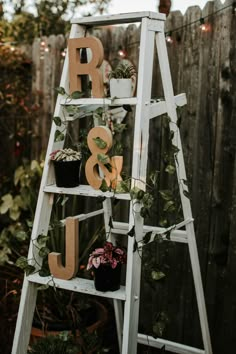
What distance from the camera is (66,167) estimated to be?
6.96 ft

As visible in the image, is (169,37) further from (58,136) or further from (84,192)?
(84,192)

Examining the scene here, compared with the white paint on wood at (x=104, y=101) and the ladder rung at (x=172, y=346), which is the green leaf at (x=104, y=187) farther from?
the ladder rung at (x=172, y=346)

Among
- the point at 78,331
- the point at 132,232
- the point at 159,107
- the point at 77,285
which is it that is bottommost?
the point at 78,331

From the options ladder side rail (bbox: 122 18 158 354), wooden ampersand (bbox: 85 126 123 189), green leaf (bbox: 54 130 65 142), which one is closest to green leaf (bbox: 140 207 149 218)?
ladder side rail (bbox: 122 18 158 354)

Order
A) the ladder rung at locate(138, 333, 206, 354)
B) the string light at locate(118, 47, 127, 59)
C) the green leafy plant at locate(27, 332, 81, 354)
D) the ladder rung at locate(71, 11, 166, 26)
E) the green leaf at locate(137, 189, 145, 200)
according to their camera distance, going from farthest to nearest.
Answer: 1. the string light at locate(118, 47, 127, 59)
2. the ladder rung at locate(138, 333, 206, 354)
3. the green leafy plant at locate(27, 332, 81, 354)
4. the ladder rung at locate(71, 11, 166, 26)
5. the green leaf at locate(137, 189, 145, 200)

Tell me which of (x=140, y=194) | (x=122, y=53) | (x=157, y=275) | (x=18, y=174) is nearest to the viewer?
(x=140, y=194)

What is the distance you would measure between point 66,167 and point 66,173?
28 millimetres

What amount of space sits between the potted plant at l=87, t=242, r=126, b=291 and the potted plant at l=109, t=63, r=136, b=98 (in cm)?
66

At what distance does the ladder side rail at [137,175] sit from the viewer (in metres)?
1.94

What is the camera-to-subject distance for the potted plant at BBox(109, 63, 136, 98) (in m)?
2.13

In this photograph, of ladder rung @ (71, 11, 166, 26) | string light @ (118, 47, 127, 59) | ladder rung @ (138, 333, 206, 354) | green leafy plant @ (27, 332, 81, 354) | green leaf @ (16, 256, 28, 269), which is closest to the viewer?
ladder rung @ (71, 11, 166, 26)

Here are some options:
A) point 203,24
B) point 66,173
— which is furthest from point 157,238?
point 203,24

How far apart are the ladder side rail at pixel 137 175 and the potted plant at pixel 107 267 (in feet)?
0.35

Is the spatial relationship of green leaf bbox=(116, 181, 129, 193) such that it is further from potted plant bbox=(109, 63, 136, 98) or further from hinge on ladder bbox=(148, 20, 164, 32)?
hinge on ladder bbox=(148, 20, 164, 32)
